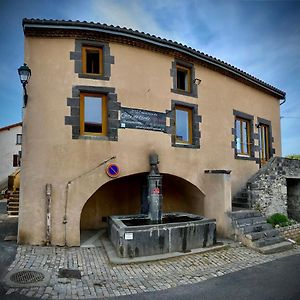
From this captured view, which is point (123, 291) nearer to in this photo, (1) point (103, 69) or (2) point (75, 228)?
(2) point (75, 228)

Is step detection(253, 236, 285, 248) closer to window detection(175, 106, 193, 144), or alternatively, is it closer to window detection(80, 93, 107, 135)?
window detection(175, 106, 193, 144)

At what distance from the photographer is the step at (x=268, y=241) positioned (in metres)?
7.58

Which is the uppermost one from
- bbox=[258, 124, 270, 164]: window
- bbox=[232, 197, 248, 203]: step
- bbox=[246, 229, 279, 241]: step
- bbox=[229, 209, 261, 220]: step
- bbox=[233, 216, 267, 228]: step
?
bbox=[258, 124, 270, 164]: window

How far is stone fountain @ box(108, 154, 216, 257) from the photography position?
20.5 ft

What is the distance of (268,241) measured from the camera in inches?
310

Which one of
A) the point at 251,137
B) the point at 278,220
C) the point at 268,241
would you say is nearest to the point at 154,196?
the point at 268,241

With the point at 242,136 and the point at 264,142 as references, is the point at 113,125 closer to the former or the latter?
the point at 242,136

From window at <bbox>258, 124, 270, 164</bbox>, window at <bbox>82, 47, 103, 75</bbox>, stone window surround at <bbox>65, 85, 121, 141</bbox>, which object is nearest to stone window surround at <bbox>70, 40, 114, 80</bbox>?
window at <bbox>82, 47, 103, 75</bbox>

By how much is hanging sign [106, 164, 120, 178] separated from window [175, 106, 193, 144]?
252 centimetres

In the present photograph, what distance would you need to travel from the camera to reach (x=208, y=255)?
6785 mm

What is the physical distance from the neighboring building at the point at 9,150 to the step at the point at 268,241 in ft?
73.1

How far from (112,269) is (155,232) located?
138 cm

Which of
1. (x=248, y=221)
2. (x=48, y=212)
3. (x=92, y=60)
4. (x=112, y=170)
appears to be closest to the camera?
(x=48, y=212)

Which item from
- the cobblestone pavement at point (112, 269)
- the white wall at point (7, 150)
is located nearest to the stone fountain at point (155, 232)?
the cobblestone pavement at point (112, 269)
